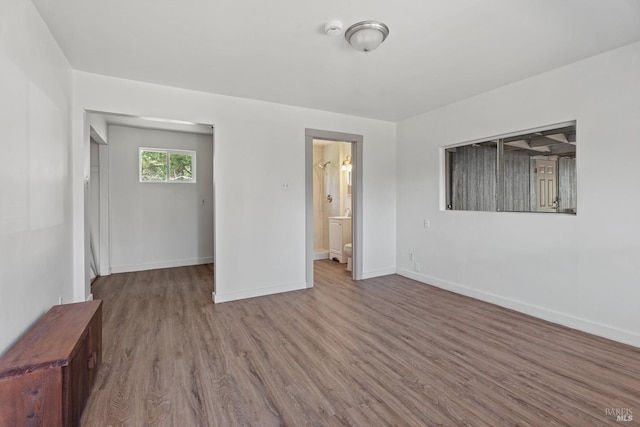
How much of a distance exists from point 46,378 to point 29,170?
4.48 ft

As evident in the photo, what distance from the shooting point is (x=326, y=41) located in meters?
2.63

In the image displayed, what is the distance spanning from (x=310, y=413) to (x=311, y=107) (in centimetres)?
386

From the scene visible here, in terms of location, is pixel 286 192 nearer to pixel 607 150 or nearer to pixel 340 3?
pixel 340 3

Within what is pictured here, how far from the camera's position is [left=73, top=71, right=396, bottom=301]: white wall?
11.3ft

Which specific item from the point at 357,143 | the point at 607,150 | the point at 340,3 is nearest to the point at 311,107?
the point at 357,143

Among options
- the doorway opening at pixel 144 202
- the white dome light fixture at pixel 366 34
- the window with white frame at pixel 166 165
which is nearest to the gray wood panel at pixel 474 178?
the white dome light fixture at pixel 366 34

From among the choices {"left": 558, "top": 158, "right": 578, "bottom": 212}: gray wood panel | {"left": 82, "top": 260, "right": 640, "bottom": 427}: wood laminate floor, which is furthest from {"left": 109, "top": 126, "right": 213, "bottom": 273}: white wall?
{"left": 558, "top": 158, "right": 578, "bottom": 212}: gray wood panel

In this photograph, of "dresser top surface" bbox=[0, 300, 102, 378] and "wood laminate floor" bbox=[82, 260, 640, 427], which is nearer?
"dresser top surface" bbox=[0, 300, 102, 378]

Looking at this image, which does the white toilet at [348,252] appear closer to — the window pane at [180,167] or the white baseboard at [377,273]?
the white baseboard at [377,273]

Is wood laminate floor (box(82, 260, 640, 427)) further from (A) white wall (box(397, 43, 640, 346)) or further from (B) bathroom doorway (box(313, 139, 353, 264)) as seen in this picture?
(B) bathroom doorway (box(313, 139, 353, 264))

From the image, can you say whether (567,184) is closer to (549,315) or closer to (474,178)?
(474,178)

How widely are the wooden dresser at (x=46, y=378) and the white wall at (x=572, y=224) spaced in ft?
13.6

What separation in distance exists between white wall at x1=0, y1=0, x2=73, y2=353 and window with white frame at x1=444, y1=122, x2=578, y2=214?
455cm

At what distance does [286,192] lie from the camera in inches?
175
